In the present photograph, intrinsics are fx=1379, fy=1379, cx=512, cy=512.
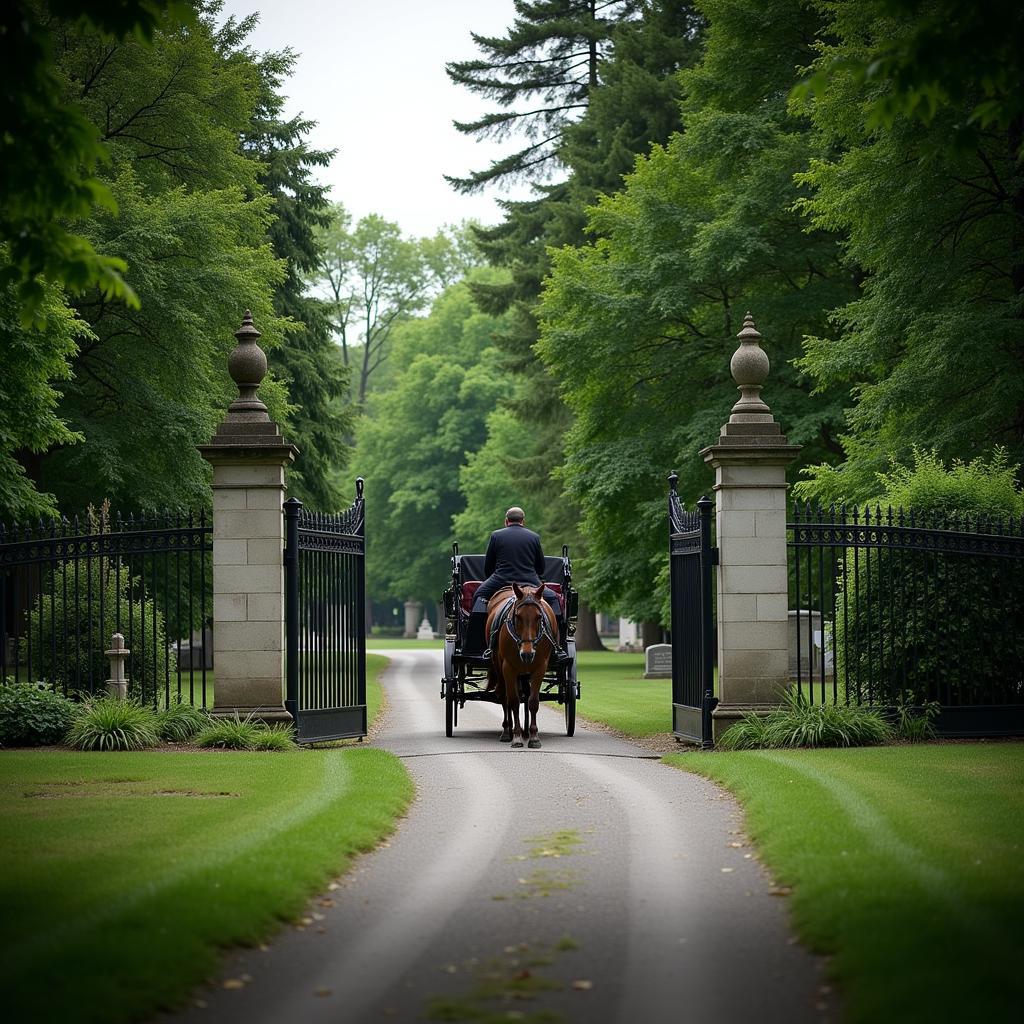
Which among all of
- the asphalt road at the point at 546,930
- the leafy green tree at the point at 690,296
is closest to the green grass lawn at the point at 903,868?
the asphalt road at the point at 546,930

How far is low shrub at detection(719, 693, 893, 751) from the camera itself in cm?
1408

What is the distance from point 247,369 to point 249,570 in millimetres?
2300

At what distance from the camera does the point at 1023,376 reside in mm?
20547

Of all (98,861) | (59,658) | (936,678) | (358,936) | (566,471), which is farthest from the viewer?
(566,471)

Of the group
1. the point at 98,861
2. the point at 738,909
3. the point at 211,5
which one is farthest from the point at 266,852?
the point at 211,5

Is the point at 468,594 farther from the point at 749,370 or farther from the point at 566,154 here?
the point at 566,154

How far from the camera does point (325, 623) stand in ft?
50.2

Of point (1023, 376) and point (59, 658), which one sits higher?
point (1023, 376)

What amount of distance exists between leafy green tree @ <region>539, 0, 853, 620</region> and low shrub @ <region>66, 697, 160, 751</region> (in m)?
15.9

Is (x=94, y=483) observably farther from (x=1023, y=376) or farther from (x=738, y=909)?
(x=738, y=909)

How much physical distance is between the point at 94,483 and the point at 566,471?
34.4ft

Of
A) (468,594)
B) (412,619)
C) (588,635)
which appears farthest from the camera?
(412,619)

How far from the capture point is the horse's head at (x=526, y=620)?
1423 centimetres

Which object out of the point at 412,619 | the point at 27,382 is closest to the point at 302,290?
the point at 27,382
